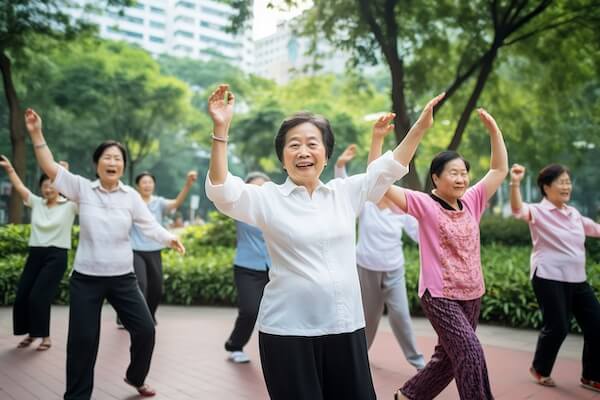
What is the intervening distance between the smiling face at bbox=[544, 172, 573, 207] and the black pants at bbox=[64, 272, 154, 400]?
3406 millimetres

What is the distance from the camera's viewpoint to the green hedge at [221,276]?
24.2 feet

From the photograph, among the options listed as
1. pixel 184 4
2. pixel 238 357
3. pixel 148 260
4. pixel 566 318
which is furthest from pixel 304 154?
pixel 184 4

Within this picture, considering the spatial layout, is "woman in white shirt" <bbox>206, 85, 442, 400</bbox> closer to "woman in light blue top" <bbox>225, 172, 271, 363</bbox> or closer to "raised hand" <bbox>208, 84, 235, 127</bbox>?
"raised hand" <bbox>208, 84, 235, 127</bbox>

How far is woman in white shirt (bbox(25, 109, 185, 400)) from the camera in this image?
3.72m

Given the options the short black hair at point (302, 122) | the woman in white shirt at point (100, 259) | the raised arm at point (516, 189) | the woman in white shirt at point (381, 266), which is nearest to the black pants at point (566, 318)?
the raised arm at point (516, 189)

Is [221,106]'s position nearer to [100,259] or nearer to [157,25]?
[100,259]

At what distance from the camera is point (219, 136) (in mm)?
2250

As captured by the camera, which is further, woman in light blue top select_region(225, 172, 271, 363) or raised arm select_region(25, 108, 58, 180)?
woman in light blue top select_region(225, 172, 271, 363)

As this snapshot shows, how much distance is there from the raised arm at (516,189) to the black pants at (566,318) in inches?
22.8

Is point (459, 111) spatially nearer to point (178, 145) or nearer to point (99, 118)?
point (99, 118)

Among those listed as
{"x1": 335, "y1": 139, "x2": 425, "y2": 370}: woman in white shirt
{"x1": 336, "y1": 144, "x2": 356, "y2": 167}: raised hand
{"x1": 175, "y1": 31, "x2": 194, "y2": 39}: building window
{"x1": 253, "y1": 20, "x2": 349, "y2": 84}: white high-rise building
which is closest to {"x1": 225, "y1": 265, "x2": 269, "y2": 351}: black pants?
{"x1": 335, "y1": 139, "x2": 425, "y2": 370}: woman in white shirt

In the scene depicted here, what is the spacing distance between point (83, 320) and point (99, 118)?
19465mm

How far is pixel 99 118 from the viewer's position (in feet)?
71.2

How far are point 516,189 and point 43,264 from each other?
4.84 m
